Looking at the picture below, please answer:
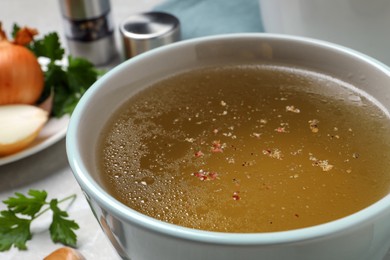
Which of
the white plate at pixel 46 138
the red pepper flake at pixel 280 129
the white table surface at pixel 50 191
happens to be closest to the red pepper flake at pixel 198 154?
the red pepper flake at pixel 280 129

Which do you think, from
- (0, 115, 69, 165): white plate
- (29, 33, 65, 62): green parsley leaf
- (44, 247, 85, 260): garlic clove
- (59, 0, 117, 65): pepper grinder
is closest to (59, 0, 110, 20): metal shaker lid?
(59, 0, 117, 65): pepper grinder

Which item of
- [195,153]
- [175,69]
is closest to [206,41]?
[175,69]

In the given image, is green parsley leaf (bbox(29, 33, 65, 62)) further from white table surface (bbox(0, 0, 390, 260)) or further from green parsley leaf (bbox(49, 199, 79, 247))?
green parsley leaf (bbox(49, 199, 79, 247))

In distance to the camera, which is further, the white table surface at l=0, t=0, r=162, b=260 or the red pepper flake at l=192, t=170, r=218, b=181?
the white table surface at l=0, t=0, r=162, b=260

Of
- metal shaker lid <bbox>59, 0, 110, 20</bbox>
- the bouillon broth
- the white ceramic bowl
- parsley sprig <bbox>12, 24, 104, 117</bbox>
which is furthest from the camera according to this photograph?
metal shaker lid <bbox>59, 0, 110, 20</bbox>

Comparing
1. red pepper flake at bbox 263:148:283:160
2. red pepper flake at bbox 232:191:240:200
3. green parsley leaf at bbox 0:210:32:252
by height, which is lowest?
green parsley leaf at bbox 0:210:32:252

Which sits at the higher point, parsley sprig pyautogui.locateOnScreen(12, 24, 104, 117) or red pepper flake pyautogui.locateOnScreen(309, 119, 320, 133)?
red pepper flake pyautogui.locateOnScreen(309, 119, 320, 133)

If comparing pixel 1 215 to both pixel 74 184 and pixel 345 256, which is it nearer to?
pixel 74 184
